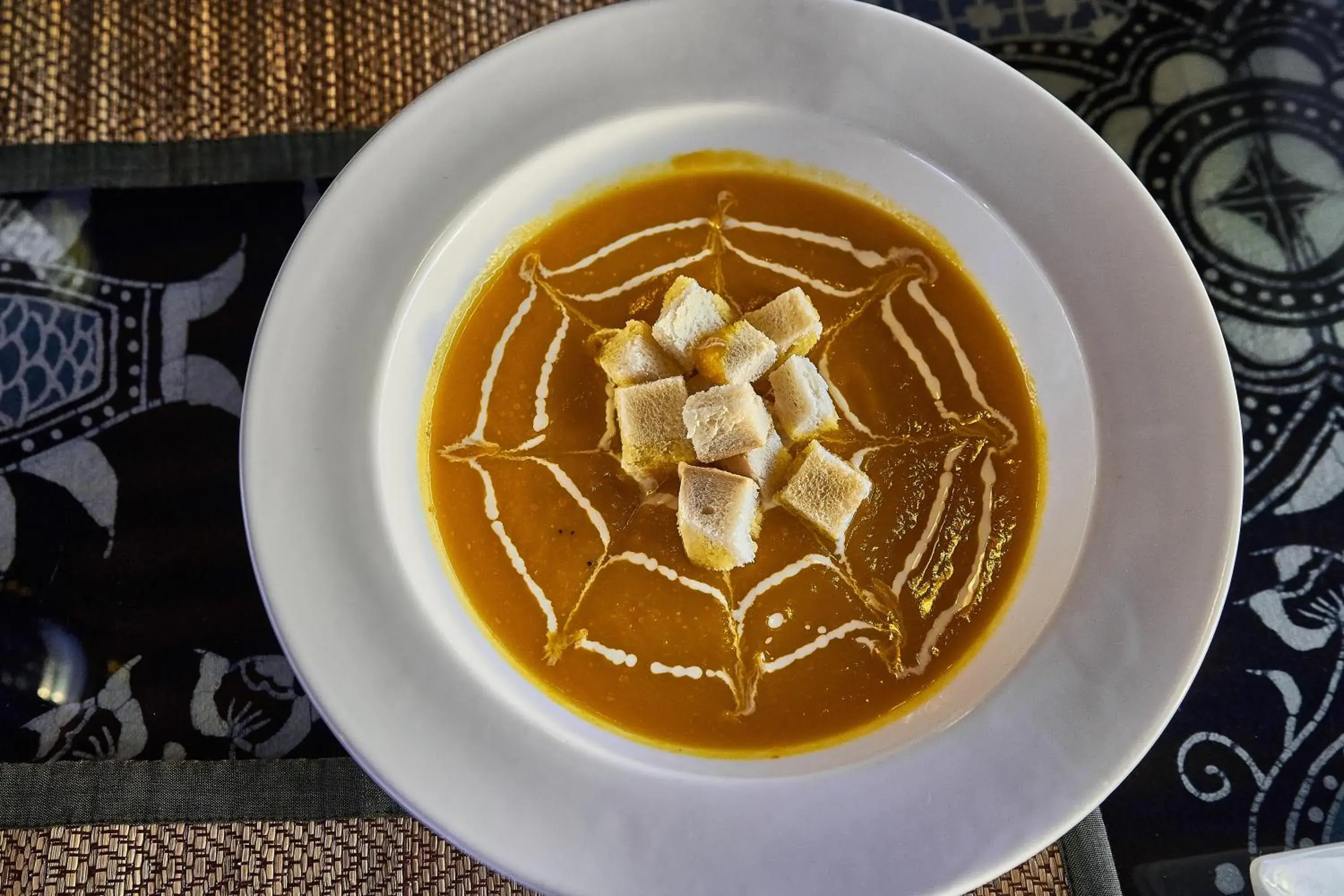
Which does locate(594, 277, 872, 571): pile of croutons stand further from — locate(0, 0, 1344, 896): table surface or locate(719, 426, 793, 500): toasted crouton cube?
locate(0, 0, 1344, 896): table surface

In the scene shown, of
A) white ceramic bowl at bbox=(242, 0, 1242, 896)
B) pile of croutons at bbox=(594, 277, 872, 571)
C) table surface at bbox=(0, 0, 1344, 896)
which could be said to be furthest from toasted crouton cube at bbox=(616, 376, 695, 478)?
table surface at bbox=(0, 0, 1344, 896)

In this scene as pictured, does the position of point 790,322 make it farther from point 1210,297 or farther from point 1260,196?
point 1260,196

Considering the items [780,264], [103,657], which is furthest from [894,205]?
[103,657]

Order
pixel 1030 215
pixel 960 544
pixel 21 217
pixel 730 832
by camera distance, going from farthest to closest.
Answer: pixel 21 217 < pixel 960 544 < pixel 1030 215 < pixel 730 832

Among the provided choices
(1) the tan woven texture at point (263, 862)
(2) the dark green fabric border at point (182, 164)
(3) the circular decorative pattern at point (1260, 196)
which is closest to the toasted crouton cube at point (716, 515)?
(1) the tan woven texture at point (263, 862)

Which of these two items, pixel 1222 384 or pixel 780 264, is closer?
pixel 1222 384

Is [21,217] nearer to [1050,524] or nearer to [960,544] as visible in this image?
[960,544]

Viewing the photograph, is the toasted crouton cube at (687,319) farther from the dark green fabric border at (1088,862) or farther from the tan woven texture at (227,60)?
the dark green fabric border at (1088,862)
